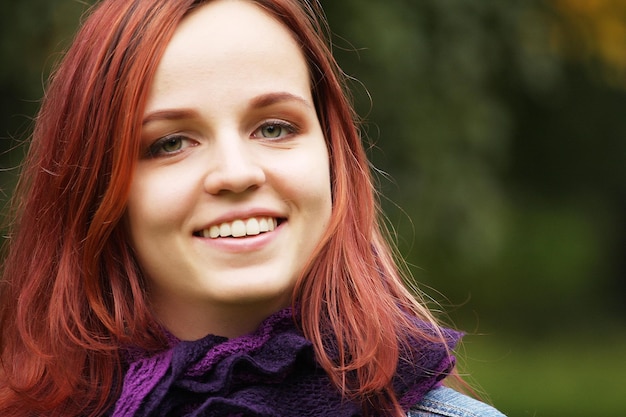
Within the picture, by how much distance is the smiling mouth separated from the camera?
2.28m

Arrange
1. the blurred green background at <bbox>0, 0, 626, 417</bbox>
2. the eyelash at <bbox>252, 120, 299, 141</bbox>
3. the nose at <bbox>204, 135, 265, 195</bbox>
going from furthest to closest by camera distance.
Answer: the blurred green background at <bbox>0, 0, 626, 417</bbox> → the eyelash at <bbox>252, 120, 299, 141</bbox> → the nose at <bbox>204, 135, 265, 195</bbox>

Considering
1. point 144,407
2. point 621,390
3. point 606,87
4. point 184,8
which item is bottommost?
point 621,390

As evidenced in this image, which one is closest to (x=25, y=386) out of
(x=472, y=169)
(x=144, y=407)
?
(x=144, y=407)

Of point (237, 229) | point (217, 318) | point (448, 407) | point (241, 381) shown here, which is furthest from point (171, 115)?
point (448, 407)

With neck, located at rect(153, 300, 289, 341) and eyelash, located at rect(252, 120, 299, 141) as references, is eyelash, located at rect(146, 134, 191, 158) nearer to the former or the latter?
eyelash, located at rect(252, 120, 299, 141)

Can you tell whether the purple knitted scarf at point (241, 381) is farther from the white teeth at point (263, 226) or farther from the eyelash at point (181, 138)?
the eyelash at point (181, 138)

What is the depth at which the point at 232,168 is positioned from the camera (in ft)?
7.34

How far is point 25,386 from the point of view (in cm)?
247

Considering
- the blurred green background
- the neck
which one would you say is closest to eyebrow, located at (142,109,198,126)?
the neck

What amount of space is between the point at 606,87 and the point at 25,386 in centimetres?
887

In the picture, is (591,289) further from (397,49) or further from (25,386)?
(25,386)

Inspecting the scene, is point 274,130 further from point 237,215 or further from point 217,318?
point 217,318

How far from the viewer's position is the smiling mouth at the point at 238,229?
2279 mm

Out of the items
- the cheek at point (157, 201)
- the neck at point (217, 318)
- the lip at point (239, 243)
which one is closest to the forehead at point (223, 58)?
the cheek at point (157, 201)
